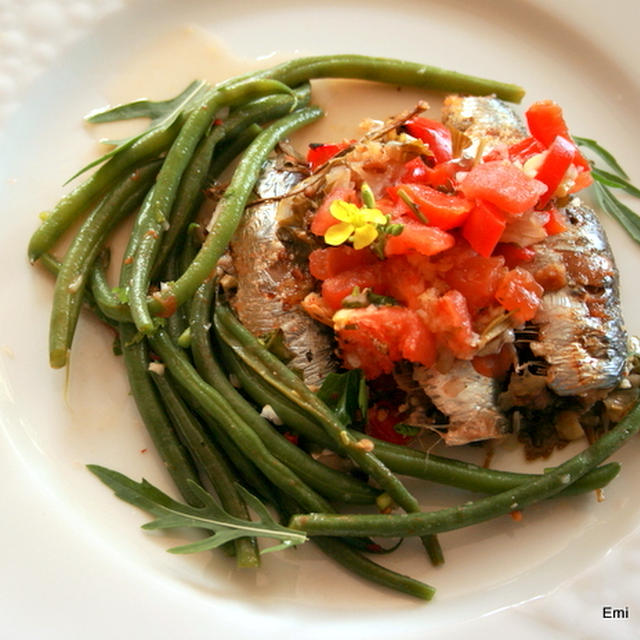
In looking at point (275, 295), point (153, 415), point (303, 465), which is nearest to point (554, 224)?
point (275, 295)

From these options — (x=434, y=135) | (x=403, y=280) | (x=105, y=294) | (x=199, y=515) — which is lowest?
(x=199, y=515)

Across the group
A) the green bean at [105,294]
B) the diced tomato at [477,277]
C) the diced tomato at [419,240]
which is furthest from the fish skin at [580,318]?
the green bean at [105,294]

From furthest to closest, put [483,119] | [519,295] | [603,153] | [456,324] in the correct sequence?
[603,153] → [483,119] → [519,295] → [456,324]

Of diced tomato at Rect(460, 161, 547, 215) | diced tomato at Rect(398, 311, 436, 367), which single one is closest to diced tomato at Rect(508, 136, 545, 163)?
diced tomato at Rect(460, 161, 547, 215)

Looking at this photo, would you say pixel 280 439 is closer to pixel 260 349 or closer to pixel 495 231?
pixel 260 349

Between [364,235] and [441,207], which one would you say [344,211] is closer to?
[364,235]

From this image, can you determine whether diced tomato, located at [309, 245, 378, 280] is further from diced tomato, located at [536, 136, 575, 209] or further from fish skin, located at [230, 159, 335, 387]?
diced tomato, located at [536, 136, 575, 209]

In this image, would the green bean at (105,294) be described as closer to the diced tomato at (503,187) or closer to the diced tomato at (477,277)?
the diced tomato at (477,277)
